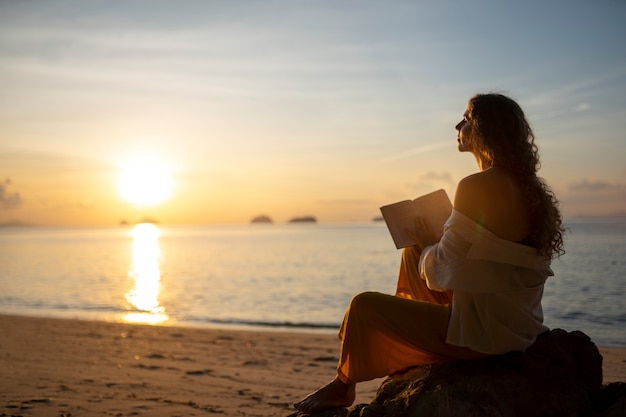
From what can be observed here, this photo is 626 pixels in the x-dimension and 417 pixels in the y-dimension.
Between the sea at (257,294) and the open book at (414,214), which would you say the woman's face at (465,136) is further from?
the sea at (257,294)

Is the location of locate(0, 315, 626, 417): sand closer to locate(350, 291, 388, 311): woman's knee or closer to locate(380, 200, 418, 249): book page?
locate(350, 291, 388, 311): woman's knee

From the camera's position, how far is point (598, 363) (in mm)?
4027

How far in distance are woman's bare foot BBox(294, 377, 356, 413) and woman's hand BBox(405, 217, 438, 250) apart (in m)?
1.11

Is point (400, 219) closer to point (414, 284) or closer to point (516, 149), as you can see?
point (414, 284)

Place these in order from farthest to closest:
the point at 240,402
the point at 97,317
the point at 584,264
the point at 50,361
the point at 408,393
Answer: the point at 584,264 < the point at 97,317 < the point at 50,361 < the point at 240,402 < the point at 408,393

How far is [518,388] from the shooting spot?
12.4 ft

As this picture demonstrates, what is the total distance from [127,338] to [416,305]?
1011cm

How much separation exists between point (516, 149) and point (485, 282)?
0.84 metres

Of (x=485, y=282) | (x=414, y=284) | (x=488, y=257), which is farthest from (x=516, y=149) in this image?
(x=414, y=284)

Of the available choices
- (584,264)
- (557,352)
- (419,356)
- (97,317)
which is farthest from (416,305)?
(584,264)

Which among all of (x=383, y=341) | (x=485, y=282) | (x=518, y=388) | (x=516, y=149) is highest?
(x=516, y=149)

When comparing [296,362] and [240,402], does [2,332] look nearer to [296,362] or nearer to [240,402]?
[296,362]

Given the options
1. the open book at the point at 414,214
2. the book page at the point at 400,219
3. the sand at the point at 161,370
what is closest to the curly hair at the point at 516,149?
the open book at the point at 414,214

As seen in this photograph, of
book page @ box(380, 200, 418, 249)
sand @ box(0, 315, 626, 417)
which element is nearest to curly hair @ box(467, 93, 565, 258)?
book page @ box(380, 200, 418, 249)
